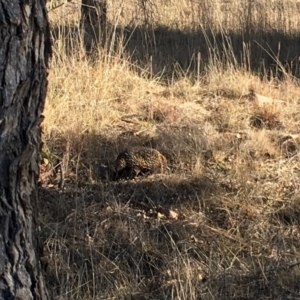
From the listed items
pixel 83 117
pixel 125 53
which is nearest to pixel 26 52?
pixel 83 117

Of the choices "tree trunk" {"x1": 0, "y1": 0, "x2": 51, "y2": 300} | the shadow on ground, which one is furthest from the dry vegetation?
"tree trunk" {"x1": 0, "y1": 0, "x2": 51, "y2": 300}

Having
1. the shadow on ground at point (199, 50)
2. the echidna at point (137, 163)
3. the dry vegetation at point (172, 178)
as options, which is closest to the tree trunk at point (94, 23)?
the shadow on ground at point (199, 50)

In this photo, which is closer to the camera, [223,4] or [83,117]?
[83,117]

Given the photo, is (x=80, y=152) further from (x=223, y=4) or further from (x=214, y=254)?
(x=223, y=4)

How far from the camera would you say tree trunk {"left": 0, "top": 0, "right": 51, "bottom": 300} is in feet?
6.53

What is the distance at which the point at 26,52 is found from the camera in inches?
80.0

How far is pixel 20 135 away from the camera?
207 cm

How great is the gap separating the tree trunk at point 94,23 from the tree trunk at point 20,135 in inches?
160

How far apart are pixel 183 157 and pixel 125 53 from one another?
238cm

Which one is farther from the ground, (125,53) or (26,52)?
(26,52)

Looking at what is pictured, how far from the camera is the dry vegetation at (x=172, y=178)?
327cm

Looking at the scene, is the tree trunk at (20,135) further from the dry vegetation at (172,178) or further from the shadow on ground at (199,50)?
the shadow on ground at (199,50)

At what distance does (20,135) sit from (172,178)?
2185mm

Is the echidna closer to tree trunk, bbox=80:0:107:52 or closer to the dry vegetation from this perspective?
the dry vegetation
